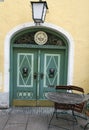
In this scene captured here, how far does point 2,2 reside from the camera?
21.9ft

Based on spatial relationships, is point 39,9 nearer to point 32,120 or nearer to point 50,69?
point 50,69

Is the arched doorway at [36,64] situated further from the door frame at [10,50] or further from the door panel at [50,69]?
the door frame at [10,50]

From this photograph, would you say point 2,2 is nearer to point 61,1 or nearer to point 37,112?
point 61,1

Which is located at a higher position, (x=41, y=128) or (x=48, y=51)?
(x=48, y=51)

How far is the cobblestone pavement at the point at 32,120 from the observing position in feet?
18.6

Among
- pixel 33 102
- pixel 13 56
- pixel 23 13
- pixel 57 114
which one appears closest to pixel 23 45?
pixel 13 56

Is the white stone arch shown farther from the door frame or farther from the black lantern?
the black lantern

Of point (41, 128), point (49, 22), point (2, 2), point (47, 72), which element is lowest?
point (41, 128)

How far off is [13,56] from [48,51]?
3.82ft

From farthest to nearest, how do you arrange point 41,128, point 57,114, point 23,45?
1. point 23,45
2. point 57,114
3. point 41,128

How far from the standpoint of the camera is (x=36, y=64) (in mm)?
7207

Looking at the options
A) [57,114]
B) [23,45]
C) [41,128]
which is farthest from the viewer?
[23,45]

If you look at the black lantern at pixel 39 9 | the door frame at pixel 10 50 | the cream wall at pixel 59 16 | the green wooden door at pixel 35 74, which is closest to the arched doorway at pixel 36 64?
the green wooden door at pixel 35 74

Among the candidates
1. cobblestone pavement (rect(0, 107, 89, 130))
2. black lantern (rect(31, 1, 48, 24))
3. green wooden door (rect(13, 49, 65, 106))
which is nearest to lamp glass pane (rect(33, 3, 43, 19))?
black lantern (rect(31, 1, 48, 24))
